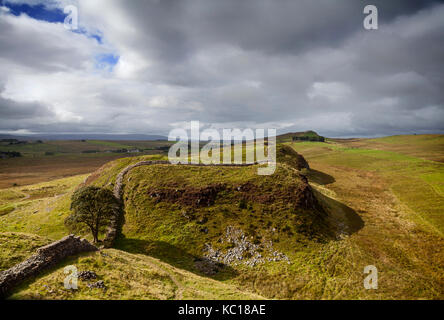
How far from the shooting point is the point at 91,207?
29.4 m

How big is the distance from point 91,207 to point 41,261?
439 inches

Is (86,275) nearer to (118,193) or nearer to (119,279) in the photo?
(119,279)

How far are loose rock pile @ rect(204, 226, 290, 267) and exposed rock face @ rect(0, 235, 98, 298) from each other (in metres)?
16.2

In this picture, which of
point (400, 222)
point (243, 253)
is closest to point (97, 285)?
point (243, 253)

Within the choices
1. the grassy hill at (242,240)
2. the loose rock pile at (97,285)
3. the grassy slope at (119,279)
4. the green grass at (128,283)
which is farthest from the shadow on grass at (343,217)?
the loose rock pile at (97,285)

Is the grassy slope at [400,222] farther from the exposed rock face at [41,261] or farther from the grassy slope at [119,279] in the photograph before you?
the exposed rock face at [41,261]

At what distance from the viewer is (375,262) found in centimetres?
2689

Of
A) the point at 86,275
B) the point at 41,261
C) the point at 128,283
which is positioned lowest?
the point at 128,283

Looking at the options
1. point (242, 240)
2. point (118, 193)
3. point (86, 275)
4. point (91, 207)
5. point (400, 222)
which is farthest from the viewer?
point (118, 193)

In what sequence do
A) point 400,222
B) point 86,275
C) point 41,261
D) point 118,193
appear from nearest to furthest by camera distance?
point 86,275, point 41,261, point 400,222, point 118,193

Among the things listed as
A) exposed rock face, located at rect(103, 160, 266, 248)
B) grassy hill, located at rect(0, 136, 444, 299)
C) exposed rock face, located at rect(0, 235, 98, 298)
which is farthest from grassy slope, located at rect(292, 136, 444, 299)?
exposed rock face, located at rect(0, 235, 98, 298)

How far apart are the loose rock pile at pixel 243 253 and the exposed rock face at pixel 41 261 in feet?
53.3

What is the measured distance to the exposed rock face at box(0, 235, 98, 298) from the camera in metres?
16.1
